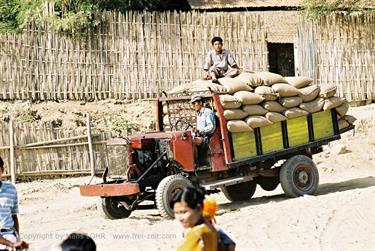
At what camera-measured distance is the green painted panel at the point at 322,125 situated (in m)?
15.5

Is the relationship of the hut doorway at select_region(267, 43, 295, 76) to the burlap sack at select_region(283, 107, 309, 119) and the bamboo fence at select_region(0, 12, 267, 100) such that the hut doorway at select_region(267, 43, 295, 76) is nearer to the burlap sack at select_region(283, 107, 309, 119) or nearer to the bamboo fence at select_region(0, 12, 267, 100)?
the bamboo fence at select_region(0, 12, 267, 100)

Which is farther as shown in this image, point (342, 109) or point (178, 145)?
point (342, 109)

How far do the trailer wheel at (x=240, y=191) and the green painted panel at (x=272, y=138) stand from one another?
1394 mm

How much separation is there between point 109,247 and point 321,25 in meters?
13.6

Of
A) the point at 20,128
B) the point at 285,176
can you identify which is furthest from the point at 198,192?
the point at 20,128

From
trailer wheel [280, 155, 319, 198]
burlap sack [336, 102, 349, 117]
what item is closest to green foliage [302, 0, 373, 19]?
burlap sack [336, 102, 349, 117]

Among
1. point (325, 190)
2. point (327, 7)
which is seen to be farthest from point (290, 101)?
point (327, 7)

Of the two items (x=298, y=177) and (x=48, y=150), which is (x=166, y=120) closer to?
(x=298, y=177)

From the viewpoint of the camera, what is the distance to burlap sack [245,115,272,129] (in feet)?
46.5

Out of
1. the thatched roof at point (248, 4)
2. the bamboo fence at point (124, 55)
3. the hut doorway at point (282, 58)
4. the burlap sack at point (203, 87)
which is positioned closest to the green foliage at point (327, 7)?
the thatched roof at point (248, 4)

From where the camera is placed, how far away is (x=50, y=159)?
18.7 m

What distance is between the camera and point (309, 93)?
50.2 feet

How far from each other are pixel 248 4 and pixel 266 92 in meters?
9.98

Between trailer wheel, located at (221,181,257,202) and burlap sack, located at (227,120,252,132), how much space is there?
205cm
